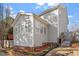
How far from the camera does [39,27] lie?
7.03ft

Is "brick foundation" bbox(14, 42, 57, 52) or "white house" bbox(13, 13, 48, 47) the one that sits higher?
"white house" bbox(13, 13, 48, 47)

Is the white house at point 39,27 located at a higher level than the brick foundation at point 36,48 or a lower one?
higher

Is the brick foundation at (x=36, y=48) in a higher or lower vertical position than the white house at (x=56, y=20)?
lower

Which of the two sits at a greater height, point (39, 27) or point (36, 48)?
point (39, 27)

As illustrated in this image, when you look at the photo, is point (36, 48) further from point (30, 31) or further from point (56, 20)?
point (56, 20)

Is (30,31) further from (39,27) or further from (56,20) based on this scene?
(56,20)

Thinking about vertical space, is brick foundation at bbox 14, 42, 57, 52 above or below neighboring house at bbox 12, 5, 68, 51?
below

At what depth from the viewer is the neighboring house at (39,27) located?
2129mm

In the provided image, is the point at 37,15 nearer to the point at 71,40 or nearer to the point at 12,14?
the point at 12,14

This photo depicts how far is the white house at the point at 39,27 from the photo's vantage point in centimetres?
213

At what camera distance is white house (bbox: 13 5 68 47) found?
6.98 feet

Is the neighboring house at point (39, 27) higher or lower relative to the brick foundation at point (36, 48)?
higher

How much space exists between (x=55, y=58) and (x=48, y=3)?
470mm

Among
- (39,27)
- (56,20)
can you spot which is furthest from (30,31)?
(56,20)
